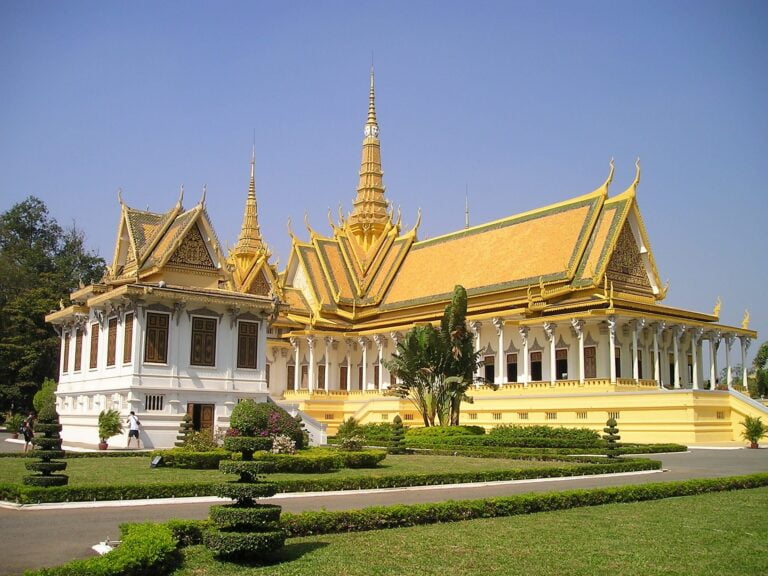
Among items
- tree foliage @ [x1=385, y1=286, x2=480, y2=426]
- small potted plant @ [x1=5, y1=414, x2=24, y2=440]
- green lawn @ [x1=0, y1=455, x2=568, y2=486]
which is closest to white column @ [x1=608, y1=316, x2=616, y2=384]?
tree foliage @ [x1=385, y1=286, x2=480, y2=426]

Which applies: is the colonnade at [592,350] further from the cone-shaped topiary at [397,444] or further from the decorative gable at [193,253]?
the decorative gable at [193,253]

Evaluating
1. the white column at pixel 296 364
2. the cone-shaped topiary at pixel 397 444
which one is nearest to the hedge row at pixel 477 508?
the cone-shaped topiary at pixel 397 444

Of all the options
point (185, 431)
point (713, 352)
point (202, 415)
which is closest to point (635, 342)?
point (713, 352)

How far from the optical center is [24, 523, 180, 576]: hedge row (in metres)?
7.16

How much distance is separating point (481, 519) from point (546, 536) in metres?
1.64

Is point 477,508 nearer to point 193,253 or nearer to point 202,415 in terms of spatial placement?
point 202,415

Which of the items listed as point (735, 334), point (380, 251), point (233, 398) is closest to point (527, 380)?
point (735, 334)

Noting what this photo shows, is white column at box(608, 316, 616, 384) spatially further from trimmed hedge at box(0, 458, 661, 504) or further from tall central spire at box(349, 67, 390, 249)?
tall central spire at box(349, 67, 390, 249)

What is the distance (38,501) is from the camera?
1231 centimetres

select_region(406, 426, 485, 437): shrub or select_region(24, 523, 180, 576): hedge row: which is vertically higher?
select_region(406, 426, 485, 437): shrub

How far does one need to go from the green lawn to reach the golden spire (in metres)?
38.5

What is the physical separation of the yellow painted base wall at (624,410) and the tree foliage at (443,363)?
4752mm

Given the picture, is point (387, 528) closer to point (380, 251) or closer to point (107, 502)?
point (107, 502)

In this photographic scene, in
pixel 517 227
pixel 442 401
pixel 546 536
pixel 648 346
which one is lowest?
pixel 546 536
